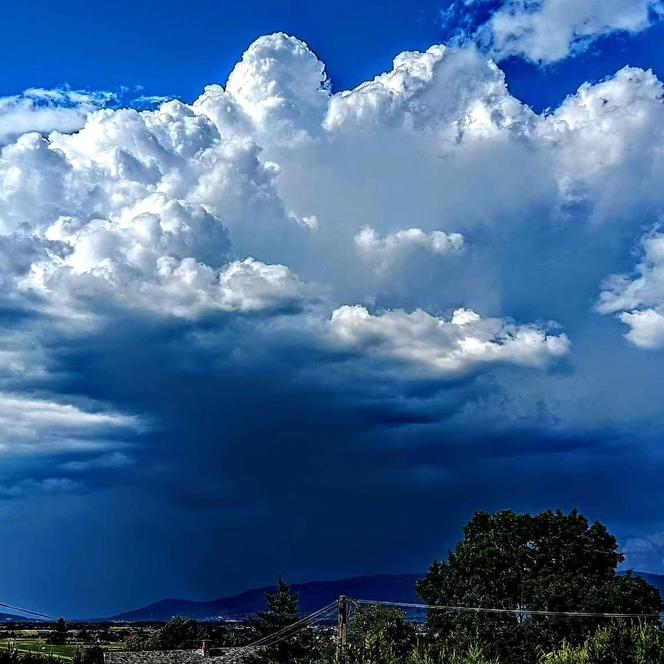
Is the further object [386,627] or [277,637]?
[277,637]

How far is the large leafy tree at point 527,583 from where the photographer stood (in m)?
73.6

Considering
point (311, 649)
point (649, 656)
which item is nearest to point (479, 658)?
point (649, 656)

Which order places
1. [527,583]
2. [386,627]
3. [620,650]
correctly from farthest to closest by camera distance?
[386,627] → [527,583] → [620,650]

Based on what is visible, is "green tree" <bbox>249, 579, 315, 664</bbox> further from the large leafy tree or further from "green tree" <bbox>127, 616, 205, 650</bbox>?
the large leafy tree

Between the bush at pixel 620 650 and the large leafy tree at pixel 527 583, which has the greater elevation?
the large leafy tree at pixel 527 583

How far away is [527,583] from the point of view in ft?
261

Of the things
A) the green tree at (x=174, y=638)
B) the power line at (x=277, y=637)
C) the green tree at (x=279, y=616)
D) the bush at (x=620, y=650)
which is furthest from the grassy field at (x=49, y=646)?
the bush at (x=620, y=650)

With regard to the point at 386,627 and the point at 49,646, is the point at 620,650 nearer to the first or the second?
the point at 386,627

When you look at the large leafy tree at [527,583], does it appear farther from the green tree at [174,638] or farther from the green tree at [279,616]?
the green tree at [174,638]

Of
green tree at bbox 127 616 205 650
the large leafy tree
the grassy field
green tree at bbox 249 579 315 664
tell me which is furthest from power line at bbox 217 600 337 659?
the grassy field

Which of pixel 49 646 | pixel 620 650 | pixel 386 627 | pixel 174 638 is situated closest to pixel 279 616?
pixel 174 638

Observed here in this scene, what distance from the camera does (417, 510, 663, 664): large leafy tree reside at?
242ft

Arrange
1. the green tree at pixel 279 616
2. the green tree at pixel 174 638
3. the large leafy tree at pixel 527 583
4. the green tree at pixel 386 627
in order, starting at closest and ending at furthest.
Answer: the large leafy tree at pixel 527 583, the green tree at pixel 386 627, the green tree at pixel 279 616, the green tree at pixel 174 638

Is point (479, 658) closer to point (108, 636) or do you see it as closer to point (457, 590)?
point (457, 590)
